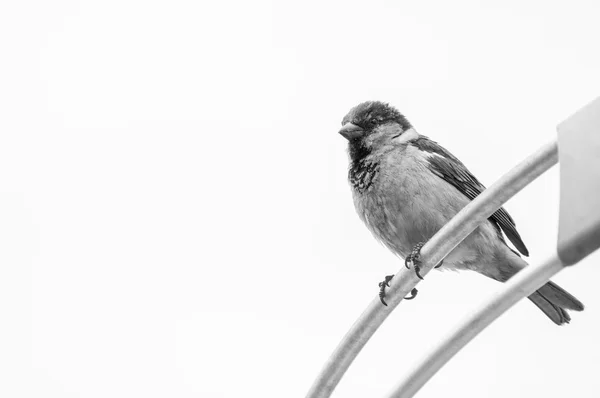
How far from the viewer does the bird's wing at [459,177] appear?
502 centimetres

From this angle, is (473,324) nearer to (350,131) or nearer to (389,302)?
(389,302)

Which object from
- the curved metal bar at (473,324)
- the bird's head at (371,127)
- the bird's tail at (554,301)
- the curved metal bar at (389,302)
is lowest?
the bird's tail at (554,301)

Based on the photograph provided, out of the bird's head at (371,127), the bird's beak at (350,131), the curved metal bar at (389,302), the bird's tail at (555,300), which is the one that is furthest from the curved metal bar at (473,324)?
the bird's beak at (350,131)

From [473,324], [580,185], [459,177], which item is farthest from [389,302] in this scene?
[459,177]

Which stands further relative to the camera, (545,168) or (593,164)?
(545,168)

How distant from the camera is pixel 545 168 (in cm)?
251

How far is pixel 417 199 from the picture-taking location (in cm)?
472

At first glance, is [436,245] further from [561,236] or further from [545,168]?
[561,236]

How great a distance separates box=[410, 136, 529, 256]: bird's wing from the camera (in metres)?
5.02

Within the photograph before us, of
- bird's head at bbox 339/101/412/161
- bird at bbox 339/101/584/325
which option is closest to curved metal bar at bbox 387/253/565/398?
bird at bbox 339/101/584/325

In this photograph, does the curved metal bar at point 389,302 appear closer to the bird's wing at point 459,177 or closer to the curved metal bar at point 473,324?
the curved metal bar at point 473,324

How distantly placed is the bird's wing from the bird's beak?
1.13 ft

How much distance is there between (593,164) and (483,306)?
2.30ft

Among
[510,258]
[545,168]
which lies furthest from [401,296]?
[510,258]
